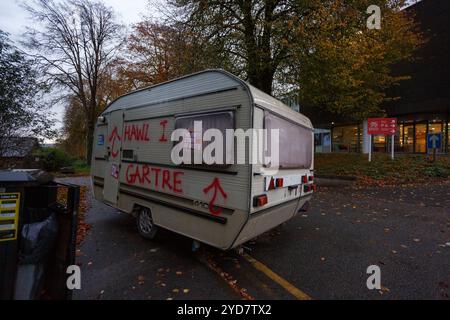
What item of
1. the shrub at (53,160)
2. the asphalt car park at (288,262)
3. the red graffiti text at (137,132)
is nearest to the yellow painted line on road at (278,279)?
the asphalt car park at (288,262)

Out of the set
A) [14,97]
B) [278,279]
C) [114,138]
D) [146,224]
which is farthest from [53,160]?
[278,279]

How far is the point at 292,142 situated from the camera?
14.4ft

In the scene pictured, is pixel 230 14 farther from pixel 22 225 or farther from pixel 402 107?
pixel 402 107

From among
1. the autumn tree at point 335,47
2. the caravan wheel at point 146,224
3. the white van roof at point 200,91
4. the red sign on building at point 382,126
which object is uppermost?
the autumn tree at point 335,47

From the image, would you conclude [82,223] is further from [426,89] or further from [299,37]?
[426,89]

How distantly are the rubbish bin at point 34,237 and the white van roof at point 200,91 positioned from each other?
2.20 m

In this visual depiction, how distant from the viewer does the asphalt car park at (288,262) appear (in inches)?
117

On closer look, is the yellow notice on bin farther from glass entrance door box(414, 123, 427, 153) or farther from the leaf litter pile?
glass entrance door box(414, 123, 427, 153)

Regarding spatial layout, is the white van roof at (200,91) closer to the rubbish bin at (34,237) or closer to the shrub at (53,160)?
the rubbish bin at (34,237)

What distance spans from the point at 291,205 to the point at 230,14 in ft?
32.2

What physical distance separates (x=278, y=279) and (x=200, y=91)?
2952mm

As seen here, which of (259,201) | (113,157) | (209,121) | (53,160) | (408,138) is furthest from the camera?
(408,138)

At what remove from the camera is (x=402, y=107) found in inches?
742
